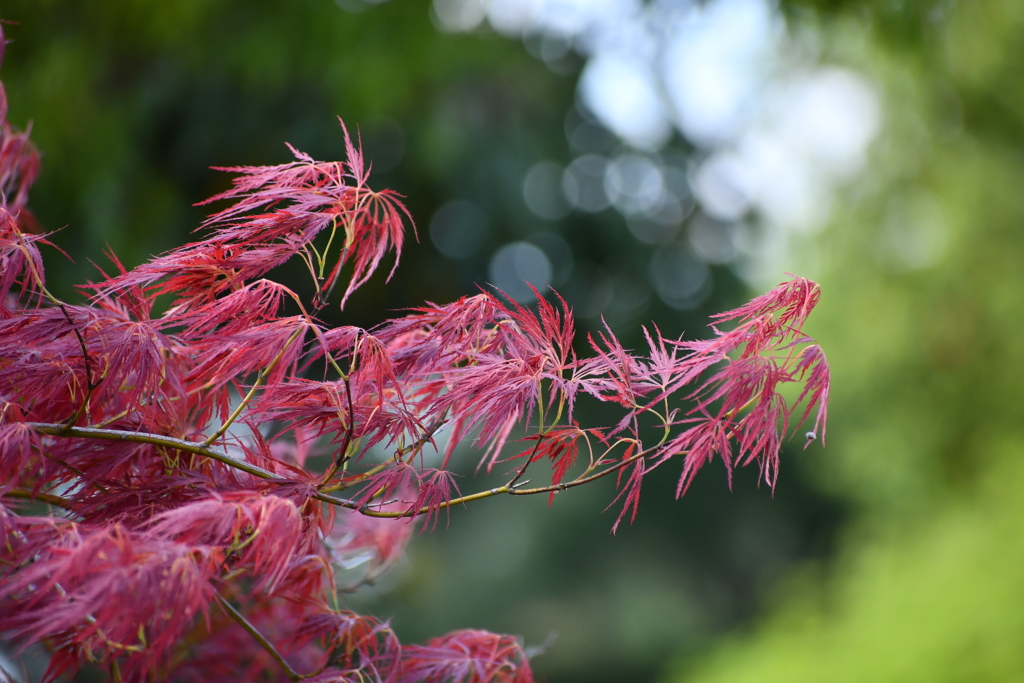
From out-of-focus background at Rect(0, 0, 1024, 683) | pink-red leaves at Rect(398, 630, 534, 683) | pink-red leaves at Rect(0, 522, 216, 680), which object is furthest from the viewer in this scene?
out-of-focus background at Rect(0, 0, 1024, 683)

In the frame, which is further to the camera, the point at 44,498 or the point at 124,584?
the point at 44,498

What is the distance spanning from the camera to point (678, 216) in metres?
3.49

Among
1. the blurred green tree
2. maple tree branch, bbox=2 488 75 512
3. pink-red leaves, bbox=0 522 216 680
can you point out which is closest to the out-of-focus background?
the blurred green tree

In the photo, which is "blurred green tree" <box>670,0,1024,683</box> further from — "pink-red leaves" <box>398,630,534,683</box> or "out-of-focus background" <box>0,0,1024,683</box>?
"pink-red leaves" <box>398,630,534,683</box>

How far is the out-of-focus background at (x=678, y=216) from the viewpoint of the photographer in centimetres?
226

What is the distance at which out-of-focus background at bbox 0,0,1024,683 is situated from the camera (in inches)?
89.0

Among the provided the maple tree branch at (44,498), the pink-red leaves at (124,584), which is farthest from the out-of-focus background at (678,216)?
the pink-red leaves at (124,584)

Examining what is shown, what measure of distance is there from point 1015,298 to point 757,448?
376cm

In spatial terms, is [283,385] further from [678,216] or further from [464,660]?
[678,216]

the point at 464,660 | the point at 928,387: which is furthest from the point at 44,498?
the point at 928,387

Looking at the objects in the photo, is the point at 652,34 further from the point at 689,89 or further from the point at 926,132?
the point at 926,132

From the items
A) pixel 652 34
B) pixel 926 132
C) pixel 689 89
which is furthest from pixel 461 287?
pixel 926 132

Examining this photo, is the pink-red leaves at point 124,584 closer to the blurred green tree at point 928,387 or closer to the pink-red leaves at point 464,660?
the pink-red leaves at point 464,660

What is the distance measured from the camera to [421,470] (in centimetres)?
65
